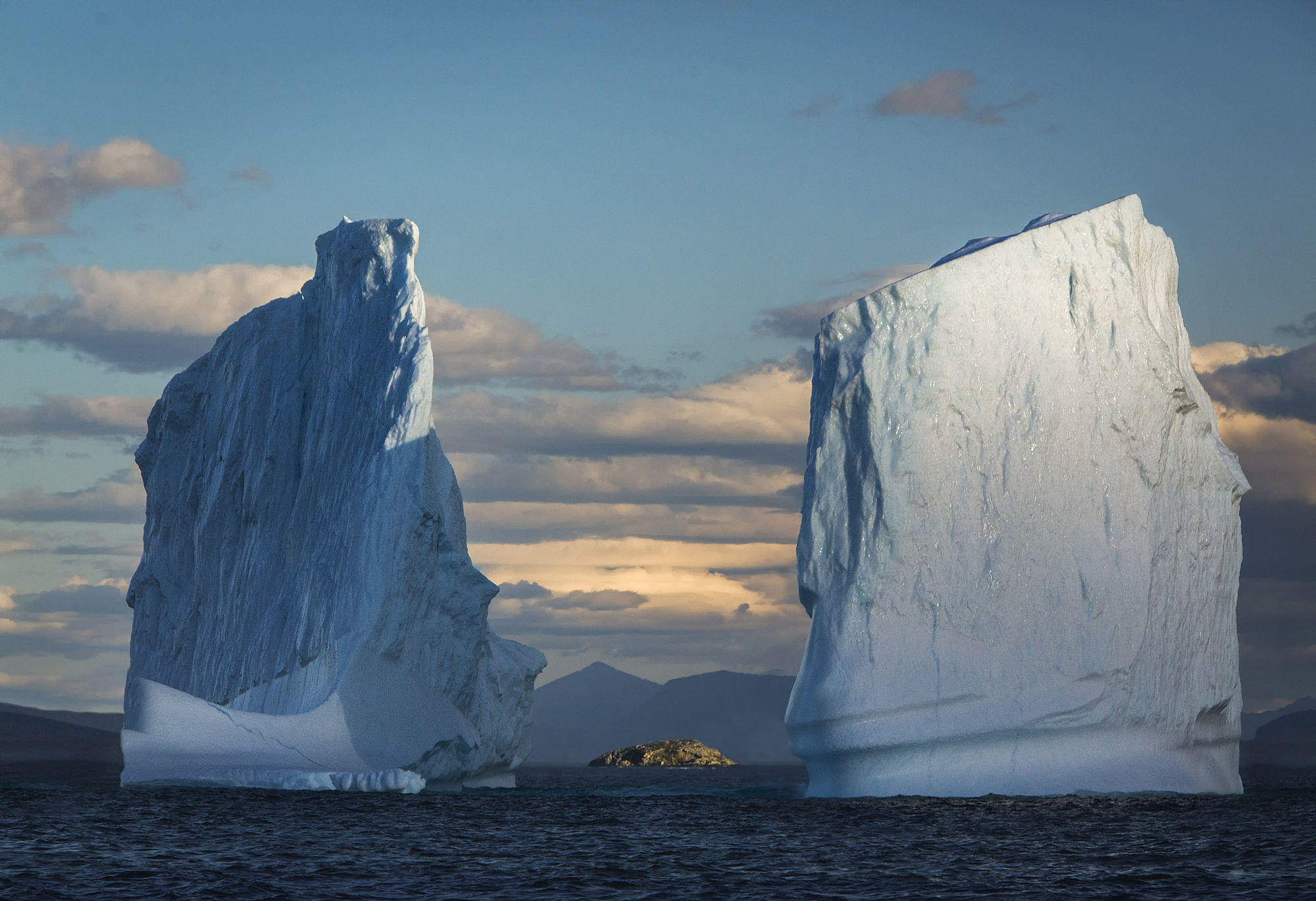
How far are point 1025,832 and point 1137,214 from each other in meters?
11.6

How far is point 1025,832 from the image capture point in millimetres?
18531

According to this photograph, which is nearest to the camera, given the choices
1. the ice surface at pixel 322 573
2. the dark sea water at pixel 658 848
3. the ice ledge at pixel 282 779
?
the dark sea water at pixel 658 848

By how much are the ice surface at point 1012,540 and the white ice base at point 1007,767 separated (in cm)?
3

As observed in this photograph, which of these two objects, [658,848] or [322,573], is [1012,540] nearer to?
[658,848]

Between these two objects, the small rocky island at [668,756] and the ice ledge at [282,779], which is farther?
the small rocky island at [668,756]

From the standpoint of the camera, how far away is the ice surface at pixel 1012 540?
21.6 meters

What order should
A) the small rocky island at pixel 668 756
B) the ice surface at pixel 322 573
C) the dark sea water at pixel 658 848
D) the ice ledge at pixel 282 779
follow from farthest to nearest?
the small rocky island at pixel 668 756 < the ice surface at pixel 322 573 < the ice ledge at pixel 282 779 < the dark sea water at pixel 658 848

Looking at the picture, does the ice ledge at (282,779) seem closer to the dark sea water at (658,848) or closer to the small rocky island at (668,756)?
the dark sea water at (658,848)

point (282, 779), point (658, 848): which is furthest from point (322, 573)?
point (658, 848)

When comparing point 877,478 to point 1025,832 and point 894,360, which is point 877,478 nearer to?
point 894,360

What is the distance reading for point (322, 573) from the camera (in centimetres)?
2966

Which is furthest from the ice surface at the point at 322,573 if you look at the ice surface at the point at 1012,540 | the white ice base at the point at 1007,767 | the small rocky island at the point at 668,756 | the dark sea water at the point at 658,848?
the small rocky island at the point at 668,756

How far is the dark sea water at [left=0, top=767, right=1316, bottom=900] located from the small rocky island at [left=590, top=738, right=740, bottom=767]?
247ft

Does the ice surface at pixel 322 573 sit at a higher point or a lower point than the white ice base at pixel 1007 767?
higher
